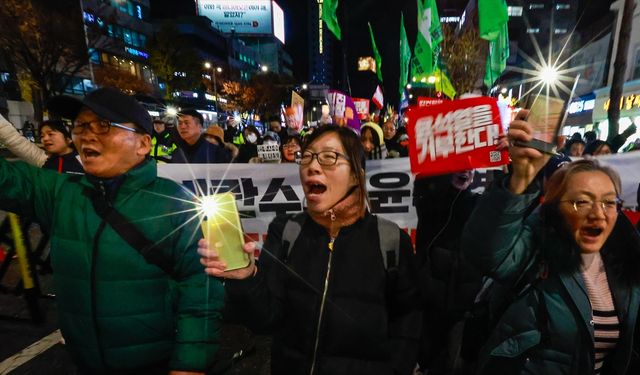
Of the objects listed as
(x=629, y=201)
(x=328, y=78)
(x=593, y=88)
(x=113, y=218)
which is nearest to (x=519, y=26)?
(x=593, y=88)

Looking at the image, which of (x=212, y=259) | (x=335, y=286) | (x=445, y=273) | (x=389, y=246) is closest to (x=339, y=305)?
(x=335, y=286)

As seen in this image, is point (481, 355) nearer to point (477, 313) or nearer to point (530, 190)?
point (477, 313)

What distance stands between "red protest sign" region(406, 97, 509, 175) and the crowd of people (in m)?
0.30

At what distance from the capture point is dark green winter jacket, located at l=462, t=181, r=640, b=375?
1591mm

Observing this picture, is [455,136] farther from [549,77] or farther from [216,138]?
[549,77]

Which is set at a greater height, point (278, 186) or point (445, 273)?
point (278, 186)

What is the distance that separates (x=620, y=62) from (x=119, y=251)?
54.4ft

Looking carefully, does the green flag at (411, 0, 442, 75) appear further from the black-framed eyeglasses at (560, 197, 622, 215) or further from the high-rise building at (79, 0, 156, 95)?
the high-rise building at (79, 0, 156, 95)

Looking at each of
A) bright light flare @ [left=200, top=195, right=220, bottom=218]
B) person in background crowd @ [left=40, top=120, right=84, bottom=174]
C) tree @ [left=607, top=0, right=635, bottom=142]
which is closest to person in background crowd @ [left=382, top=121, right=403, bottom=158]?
person in background crowd @ [left=40, top=120, right=84, bottom=174]

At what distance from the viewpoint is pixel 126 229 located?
1686mm

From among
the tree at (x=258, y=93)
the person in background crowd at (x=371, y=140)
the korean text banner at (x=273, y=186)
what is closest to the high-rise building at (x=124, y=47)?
the tree at (x=258, y=93)

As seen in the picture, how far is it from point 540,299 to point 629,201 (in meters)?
3.27

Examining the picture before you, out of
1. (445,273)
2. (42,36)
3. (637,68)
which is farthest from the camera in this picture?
(42,36)

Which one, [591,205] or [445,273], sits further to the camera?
[445,273]
